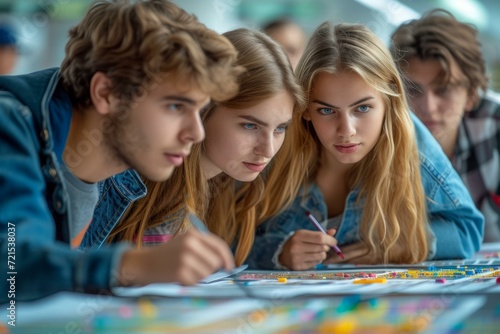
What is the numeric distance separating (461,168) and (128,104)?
1.33 meters

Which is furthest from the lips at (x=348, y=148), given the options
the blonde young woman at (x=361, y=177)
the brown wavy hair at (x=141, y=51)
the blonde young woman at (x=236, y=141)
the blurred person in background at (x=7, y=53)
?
the blurred person in background at (x=7, y=53)

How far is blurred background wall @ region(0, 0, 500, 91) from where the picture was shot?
179 inches

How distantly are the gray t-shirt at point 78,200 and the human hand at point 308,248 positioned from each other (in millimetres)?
484

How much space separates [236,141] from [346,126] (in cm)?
23

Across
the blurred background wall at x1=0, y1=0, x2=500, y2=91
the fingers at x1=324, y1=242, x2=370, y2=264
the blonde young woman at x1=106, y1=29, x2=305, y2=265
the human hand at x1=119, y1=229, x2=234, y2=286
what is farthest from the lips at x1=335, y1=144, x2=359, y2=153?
the blurred background wall at x1=0, y1=0, x2=500, y2=91

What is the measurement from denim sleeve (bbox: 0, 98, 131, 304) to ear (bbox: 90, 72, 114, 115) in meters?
0.12

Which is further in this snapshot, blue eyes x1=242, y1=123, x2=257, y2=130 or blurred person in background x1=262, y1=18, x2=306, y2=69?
blurred person in background x1=262, y1=18, x2=306, y2=69

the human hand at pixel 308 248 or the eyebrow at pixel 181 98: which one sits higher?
the eyebrow at pixel 181 98

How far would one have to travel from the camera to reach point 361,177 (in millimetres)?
1623

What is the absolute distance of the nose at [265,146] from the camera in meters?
1.37

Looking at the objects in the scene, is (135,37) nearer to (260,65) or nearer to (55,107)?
(55,107)

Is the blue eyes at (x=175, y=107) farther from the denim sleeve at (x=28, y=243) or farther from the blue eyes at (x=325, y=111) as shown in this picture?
the blue eyes at (x=325, y=111)

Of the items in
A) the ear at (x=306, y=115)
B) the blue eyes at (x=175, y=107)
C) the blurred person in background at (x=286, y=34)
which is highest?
the blurred person in background at (x=286, y=34)

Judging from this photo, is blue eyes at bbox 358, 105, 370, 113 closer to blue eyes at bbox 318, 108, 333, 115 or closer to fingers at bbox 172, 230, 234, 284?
blue eyes at bbox 318, 108, 333, 115
